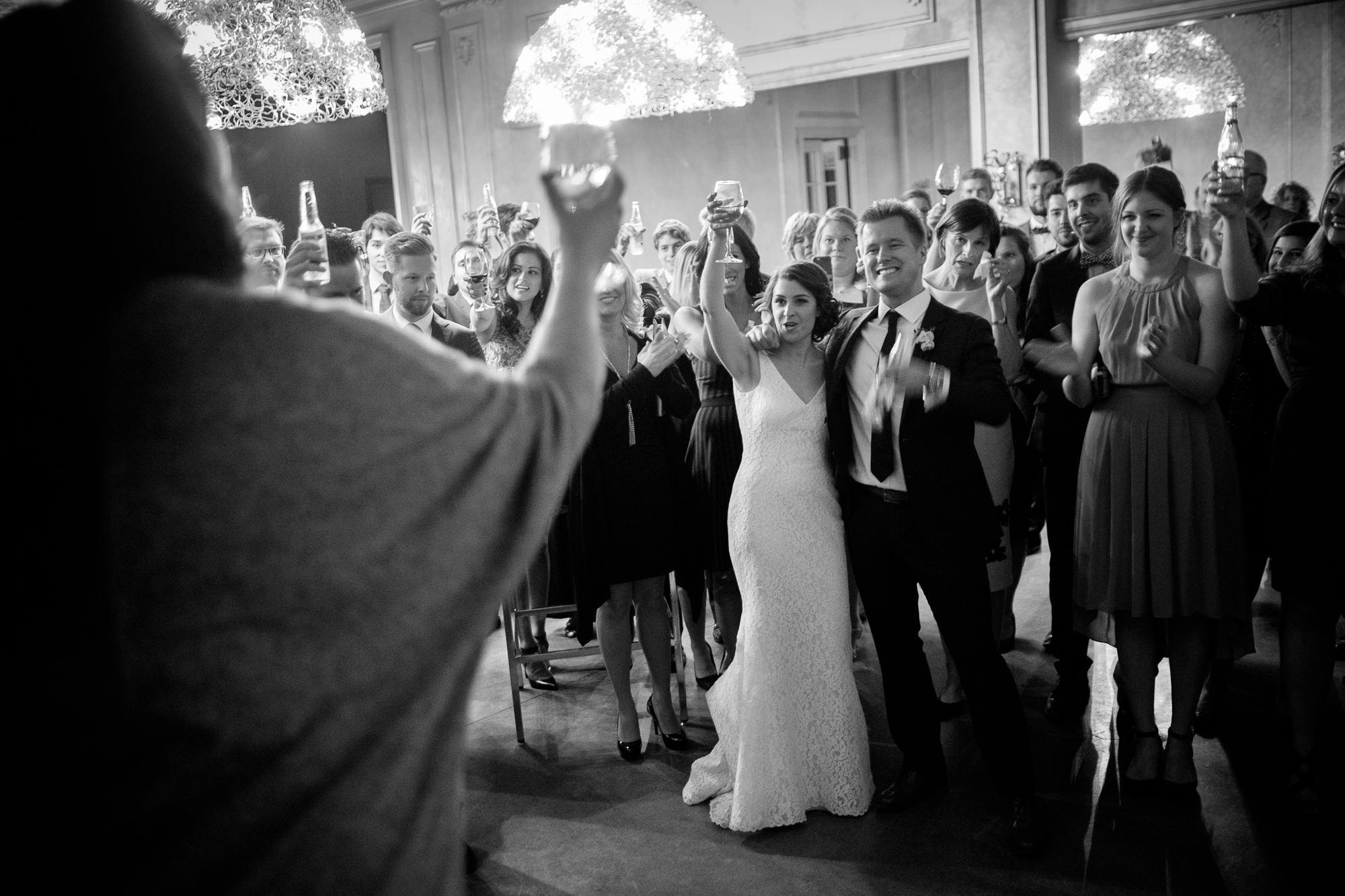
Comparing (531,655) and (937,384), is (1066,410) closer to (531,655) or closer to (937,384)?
(937,384)

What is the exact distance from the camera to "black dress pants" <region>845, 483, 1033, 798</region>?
8.80 ft

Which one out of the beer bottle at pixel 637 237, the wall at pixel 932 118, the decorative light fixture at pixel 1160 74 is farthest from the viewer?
the wall at pixel 932 118

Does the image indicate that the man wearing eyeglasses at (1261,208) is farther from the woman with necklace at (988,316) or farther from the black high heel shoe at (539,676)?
the black high heel shoe at (539,676)

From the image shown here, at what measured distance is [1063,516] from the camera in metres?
3.50

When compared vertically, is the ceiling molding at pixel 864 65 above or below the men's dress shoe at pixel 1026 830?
above

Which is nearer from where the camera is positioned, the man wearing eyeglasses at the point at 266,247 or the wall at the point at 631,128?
the man wearing eyeglasses at the point at 266,247

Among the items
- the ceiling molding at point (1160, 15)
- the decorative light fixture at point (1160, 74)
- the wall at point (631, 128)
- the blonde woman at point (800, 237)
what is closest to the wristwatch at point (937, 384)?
the blonde woman at point (800, 237)

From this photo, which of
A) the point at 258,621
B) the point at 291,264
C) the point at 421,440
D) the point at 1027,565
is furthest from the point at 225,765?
the point at 1027,565

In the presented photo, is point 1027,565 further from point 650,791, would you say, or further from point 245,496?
point 245,496

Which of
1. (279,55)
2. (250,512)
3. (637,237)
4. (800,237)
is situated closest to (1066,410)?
(800,237)

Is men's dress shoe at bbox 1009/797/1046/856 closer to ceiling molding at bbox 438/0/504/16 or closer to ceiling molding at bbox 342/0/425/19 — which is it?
ceiling molding at bbox 438/0/504/16

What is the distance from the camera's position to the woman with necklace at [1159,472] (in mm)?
2840

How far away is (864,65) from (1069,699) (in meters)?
6.38

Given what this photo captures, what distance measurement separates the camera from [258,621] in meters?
0.80
